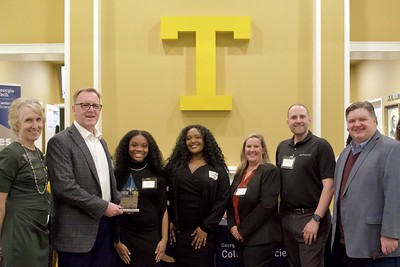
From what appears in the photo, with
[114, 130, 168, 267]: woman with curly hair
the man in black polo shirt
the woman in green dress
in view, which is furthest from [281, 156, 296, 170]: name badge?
the woman in green dress

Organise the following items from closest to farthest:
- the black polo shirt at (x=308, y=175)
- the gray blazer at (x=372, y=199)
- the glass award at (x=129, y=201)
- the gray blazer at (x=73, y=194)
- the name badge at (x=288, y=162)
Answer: the gray blazer at (x=372, y=199) → the gray blazer at (x=73, y=194) → the glass award at (x=129, y=201) → the black polo shirt at (x=308, y=175) → the name badge at (x=288, y=162)

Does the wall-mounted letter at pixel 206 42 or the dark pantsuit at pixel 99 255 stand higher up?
the wall-mounted letter at pixel 206 42

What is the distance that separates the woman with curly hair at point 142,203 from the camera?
3008mm

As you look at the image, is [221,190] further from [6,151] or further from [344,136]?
[344,136]

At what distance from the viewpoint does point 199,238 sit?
3.11 meters

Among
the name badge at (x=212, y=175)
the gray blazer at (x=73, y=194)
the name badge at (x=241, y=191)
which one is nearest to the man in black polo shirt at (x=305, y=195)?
the name badge at (x=241, y=191)

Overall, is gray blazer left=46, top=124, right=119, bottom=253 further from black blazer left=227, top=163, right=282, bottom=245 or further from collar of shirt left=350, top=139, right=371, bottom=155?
collar of shirt left=350, top=139, right=371, bottom=155

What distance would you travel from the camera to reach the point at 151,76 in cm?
503

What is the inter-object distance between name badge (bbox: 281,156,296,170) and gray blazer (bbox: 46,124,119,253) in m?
1.40

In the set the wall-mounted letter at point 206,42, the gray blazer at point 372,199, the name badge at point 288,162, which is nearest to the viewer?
the gray blazer at point 372,199

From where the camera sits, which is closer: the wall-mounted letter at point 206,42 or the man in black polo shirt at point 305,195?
the man in black polo shirt at point 305,195

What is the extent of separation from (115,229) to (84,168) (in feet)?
1.90

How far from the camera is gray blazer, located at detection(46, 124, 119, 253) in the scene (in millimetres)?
2494

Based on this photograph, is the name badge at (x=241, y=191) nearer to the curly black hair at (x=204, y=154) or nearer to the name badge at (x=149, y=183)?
the curly black hair at (x=204, y=154)
